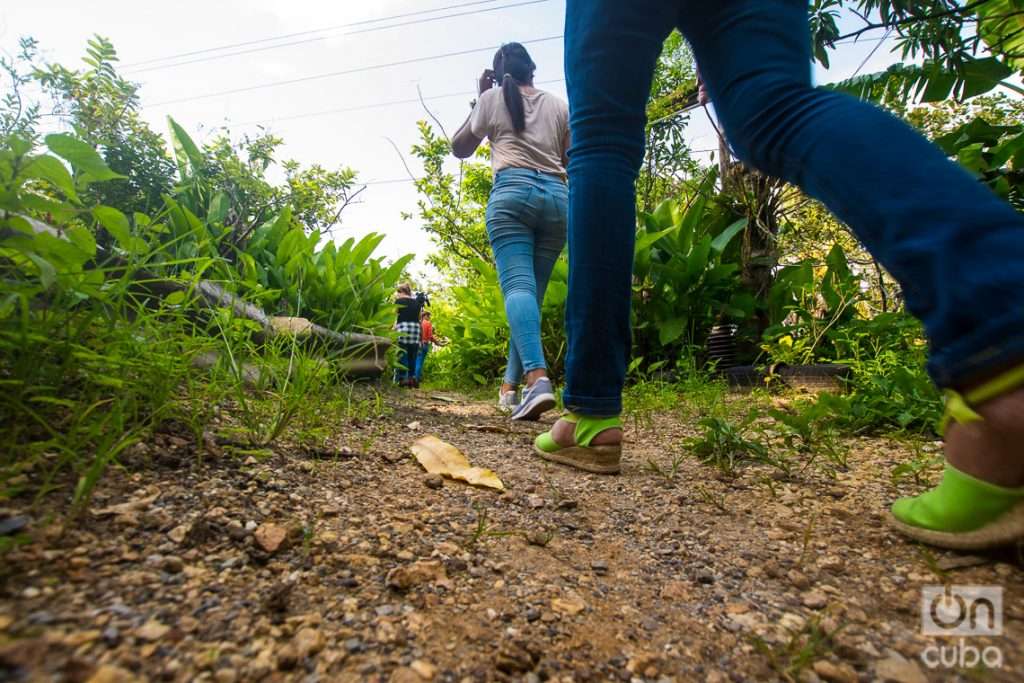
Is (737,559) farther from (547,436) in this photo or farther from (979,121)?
(979,121)

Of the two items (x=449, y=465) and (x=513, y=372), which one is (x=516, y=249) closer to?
(x=513, y=372)

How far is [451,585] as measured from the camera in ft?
2.30

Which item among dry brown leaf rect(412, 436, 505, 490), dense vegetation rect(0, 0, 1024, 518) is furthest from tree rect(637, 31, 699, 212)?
dry brown leaf rect(412, 436, 505, 490)

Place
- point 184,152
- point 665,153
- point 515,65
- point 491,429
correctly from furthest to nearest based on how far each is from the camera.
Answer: point 665,153 < point 184,152 < point 515,65 < point 491,429

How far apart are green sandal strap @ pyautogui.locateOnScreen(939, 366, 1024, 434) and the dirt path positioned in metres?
0.23

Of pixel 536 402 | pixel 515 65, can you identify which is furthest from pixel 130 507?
pixel 515 65

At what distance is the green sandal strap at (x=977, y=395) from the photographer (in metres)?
0.57

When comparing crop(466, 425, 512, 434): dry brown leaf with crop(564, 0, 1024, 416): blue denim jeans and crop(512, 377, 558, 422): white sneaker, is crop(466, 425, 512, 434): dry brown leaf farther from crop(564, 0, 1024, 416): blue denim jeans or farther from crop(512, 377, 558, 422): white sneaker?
crop(564, 0, 1024, 416): blue denim jeans

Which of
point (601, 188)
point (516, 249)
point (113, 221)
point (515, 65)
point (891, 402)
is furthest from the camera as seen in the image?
point (515, 65)

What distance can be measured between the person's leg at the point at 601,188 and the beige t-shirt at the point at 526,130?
55.8 inches

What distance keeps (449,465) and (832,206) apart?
92 cm

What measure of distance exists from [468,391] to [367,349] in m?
1.59

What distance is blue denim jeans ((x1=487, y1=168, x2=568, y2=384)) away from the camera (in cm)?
236

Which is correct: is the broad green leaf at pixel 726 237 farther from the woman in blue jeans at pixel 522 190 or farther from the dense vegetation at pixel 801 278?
the woman in blue jeans at pixel 522 190
